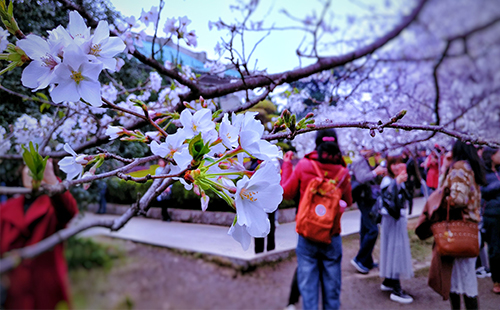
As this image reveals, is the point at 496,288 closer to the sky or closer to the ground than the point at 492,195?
closer to the ground

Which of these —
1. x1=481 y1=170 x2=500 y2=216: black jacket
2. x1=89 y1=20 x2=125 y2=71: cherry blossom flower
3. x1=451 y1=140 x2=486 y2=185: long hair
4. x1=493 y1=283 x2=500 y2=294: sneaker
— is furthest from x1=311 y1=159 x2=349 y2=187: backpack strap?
x1=493 y1=283 x2=500 y2=294: sneaker

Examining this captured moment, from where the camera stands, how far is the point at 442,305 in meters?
2.41

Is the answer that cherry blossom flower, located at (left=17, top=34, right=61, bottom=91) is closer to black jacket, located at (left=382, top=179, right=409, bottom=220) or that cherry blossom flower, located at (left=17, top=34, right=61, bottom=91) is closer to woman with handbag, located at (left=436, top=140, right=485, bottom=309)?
woman with handbag, located at (left=436, top=140, right=485, bottom=309)

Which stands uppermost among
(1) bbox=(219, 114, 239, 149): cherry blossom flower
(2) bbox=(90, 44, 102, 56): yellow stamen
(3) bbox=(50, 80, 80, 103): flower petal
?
(2) bbox=(90, 44, 102, 56): yellow stamen

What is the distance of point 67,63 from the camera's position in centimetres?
35

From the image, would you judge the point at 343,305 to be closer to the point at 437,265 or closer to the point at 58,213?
the point at 437,265

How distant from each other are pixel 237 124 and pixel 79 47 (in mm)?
224

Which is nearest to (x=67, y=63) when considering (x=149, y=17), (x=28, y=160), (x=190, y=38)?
(x=28, y=160)

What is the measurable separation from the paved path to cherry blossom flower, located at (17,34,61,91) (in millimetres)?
2566

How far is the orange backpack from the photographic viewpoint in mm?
1680

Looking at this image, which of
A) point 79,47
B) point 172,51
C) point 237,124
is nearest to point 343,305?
point 172,51

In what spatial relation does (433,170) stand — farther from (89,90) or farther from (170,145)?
(89,90)

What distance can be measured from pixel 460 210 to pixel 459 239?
0.19 meters

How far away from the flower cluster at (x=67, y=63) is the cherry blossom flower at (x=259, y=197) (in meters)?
0.22
